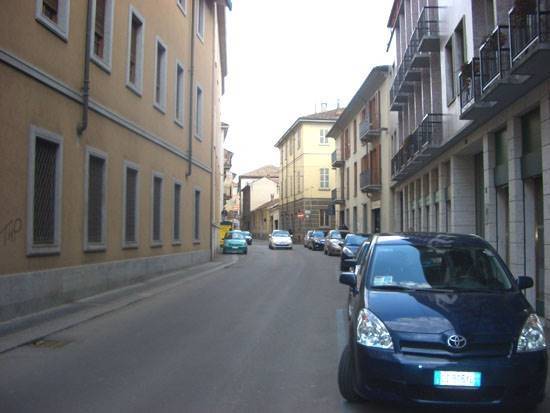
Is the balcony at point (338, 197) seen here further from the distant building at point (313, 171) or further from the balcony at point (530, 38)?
→ the balcony at point (530, 38)

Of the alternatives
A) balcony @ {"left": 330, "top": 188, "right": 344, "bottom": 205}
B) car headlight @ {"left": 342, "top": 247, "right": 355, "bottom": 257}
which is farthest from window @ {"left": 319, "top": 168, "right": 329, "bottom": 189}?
car headlight @ {"left": 342, "top": 247, "right": 355, "bottom": 257}

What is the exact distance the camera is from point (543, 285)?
482 inches

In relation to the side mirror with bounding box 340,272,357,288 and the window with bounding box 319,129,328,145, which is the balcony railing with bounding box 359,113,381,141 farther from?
the side mirror with bounding box 340,272,357,288

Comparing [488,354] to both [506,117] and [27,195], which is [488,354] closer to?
[27,195]

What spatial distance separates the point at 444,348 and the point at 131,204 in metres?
13.8

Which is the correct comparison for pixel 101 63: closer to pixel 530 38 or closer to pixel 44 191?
pixel 44 191

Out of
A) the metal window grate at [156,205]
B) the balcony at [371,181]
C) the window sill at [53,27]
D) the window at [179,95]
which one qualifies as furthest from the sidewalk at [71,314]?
the balcony at [371,181]

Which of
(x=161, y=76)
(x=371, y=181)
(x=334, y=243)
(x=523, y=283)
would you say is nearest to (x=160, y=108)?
(x=161, y=76)

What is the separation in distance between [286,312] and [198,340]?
3.41 meters

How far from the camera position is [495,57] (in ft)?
43.6

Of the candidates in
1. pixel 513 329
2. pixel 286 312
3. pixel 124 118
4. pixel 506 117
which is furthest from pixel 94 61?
pixel 513 329

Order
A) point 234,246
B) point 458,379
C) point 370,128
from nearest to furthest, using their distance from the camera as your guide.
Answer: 1. point 458,379
2. point 370,128
3. point 234,246

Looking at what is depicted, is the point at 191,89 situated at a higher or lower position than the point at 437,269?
higher

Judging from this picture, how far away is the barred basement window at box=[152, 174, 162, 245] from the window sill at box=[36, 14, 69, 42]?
25.9ft
